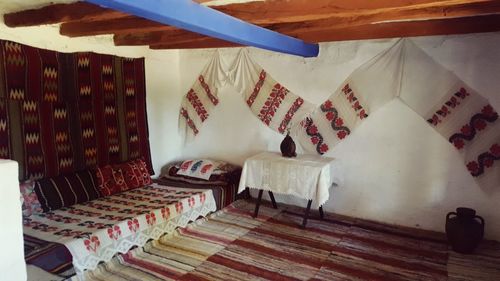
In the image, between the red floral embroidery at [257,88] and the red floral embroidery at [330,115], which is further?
the red floral embroidery at [257,88]

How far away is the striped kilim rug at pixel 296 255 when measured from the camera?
8.57ft

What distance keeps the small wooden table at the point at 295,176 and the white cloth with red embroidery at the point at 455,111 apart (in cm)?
108

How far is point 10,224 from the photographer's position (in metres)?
1.21

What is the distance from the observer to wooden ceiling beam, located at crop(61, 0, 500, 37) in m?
1.99

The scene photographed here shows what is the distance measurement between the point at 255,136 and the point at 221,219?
3.72 ft

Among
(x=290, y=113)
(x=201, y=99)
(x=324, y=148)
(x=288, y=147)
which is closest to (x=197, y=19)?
(x=288, y=147)

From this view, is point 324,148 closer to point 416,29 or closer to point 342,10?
point 416,29

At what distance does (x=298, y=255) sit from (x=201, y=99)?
2.47 metres

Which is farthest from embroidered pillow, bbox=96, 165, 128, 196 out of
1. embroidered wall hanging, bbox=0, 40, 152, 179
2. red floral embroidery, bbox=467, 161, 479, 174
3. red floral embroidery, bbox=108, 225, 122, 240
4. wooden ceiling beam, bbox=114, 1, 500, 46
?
red floral embroidery, bbox=467, 161, 479, 174

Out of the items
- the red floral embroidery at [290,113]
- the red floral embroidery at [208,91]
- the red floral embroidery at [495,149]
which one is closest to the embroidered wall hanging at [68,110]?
the red floral embroidery at [208,91]

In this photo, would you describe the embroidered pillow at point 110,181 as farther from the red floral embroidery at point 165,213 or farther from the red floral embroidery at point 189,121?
the red floral embroidery at point 189,121

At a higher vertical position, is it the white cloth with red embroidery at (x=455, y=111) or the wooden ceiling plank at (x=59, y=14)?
the wooden ceiling plank at (x=59, y=14)

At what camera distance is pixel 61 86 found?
3.24 metres

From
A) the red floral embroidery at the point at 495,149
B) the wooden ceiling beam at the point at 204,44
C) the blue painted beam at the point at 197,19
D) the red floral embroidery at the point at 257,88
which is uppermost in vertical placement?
the wooden ceiling beam at the point at 204,44
